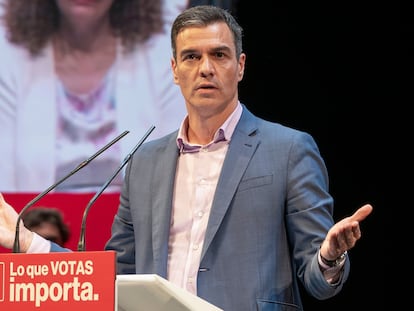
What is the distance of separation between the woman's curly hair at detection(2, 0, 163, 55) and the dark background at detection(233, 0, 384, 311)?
63cm

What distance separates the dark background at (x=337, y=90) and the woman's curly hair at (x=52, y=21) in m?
0.63

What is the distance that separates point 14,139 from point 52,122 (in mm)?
214

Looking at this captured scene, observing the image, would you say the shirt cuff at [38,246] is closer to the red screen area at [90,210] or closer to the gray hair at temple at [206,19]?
the gray hair at temple at [206,19]

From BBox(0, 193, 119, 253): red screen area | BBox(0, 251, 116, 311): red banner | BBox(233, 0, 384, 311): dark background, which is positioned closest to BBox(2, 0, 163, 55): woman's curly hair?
BBox(233, 0, 384, 311): dark background

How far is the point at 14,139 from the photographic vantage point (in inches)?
173

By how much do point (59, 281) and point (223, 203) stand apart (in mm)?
775

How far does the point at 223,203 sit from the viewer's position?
254 cm

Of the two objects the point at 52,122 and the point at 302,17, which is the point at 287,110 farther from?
the point at 52,122

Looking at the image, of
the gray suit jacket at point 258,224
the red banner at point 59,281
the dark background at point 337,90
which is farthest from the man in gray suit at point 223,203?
the dark background at point 337,90

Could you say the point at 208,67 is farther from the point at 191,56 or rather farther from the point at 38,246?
the point at 38,246

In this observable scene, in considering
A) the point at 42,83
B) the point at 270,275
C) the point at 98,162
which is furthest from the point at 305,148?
the point at 42,83

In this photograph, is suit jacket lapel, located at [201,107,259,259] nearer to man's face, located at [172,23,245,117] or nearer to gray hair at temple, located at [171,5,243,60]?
man's face, located at [172,23,245,117]

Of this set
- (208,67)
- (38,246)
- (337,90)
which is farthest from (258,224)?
(337,90)

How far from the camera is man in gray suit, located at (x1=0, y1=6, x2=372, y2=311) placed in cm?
247
